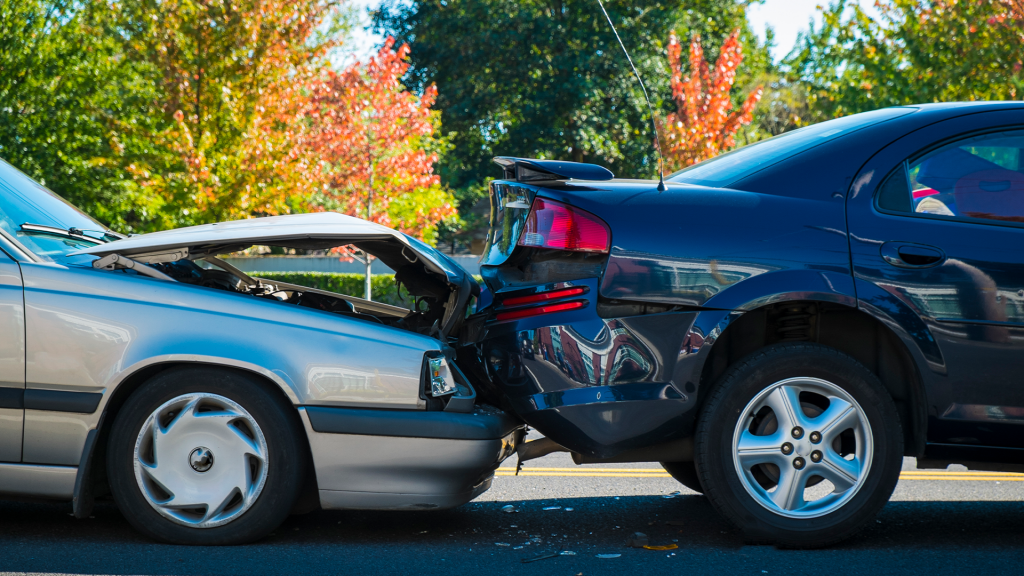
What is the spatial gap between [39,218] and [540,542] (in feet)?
8.35

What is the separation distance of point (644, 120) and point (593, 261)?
25.7 meters

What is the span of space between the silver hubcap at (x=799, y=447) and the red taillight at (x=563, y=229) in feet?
2.78

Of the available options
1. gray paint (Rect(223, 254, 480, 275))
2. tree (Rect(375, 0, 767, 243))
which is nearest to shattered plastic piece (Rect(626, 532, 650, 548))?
gray paint (Rect(223, 254, 480, 275))

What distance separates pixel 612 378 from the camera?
329cm

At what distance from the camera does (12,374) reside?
3242mm

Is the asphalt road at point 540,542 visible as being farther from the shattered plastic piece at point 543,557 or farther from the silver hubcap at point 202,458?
the silver hubcap at point 202,458

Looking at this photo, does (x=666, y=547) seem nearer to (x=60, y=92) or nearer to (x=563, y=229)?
(x=563, y=229)

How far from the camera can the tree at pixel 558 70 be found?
27922 mm

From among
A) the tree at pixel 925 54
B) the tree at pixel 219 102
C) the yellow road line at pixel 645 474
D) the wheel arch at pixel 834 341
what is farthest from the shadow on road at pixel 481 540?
the tree at pixel 925 54

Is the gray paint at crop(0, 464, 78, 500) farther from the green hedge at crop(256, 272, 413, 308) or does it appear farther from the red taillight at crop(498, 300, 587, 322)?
the green hedge at crop(256, 272, 413, 308)

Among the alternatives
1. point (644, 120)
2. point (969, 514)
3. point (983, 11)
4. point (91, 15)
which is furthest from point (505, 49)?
point (969, 514)

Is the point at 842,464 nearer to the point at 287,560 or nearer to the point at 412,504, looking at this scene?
the point at 412,504

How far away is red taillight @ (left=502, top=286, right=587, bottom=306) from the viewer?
3.31m

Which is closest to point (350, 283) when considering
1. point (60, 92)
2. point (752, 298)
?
point (60, 92)
